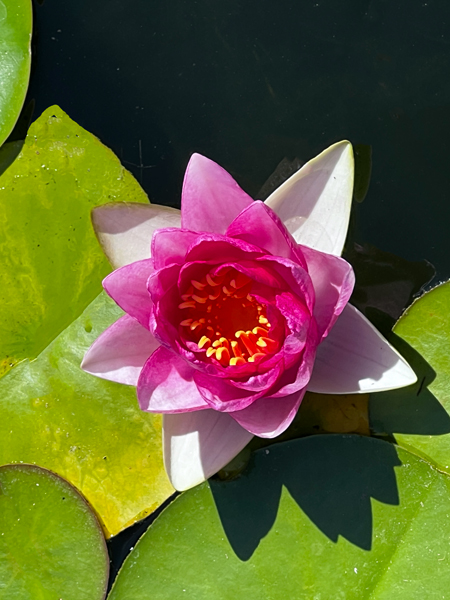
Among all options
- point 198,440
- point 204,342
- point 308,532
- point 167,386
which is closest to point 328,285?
point 204,342

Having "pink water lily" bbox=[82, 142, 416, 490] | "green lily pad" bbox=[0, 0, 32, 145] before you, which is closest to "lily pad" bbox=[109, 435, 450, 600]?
"pink water lily" bbox=[82, 142, 416, 490]

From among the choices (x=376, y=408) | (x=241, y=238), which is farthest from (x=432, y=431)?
(x=241, y=238)

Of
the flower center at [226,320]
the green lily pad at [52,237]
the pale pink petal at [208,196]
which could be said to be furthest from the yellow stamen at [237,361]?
the green lily pad at [52,237]

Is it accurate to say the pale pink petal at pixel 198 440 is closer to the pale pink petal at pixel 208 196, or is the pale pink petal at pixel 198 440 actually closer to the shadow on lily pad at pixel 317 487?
the shadow on lily pad at pixel 317 487

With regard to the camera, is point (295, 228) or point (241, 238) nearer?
point (241, 238)

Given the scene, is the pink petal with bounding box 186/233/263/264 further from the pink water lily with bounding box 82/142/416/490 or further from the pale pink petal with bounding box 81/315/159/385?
the pale pink petal with bounding box 81/315/159/385

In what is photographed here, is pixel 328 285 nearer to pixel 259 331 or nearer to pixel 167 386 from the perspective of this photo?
pixel 259 331

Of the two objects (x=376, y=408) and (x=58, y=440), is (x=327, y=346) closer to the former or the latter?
(x=376, y=408)
